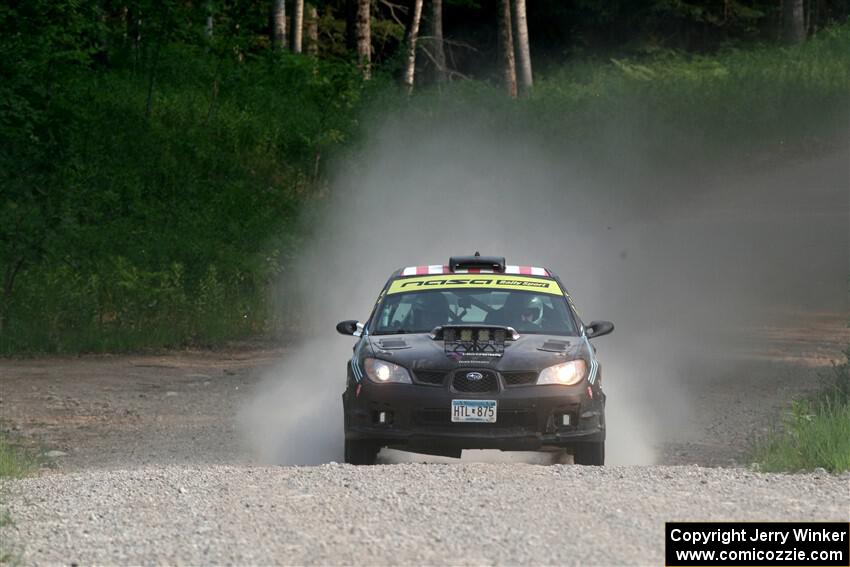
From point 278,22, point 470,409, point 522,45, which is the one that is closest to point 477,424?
point 470,409

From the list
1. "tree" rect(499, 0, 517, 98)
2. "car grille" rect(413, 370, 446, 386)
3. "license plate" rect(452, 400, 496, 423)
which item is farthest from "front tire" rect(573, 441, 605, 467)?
"tree" rect(499, 0, 517, 98)

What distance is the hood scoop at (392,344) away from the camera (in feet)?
40.3

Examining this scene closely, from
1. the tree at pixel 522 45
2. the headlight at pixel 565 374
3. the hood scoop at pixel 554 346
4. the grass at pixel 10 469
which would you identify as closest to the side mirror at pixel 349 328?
the hood scoop at pixel 554 346

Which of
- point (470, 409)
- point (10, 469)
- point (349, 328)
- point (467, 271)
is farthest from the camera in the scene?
point (467, 271)

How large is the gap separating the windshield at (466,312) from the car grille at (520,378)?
1.09 meters

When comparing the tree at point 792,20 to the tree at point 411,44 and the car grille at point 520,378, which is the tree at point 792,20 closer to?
the tree at point 411,44

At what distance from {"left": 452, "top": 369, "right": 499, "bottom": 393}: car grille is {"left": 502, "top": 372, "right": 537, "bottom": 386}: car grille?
0.09 meters

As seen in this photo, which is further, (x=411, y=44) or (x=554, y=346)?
(x=411, y=44)

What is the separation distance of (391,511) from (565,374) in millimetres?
3176

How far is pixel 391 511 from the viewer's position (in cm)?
911

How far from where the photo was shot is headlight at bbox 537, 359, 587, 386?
11.9 meters

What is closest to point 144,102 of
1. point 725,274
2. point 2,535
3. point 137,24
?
point 137,24

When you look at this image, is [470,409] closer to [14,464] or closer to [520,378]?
[520,378]

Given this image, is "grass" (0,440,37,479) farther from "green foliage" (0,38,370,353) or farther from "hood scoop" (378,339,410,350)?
"green foliage" (0,38,370,353)
